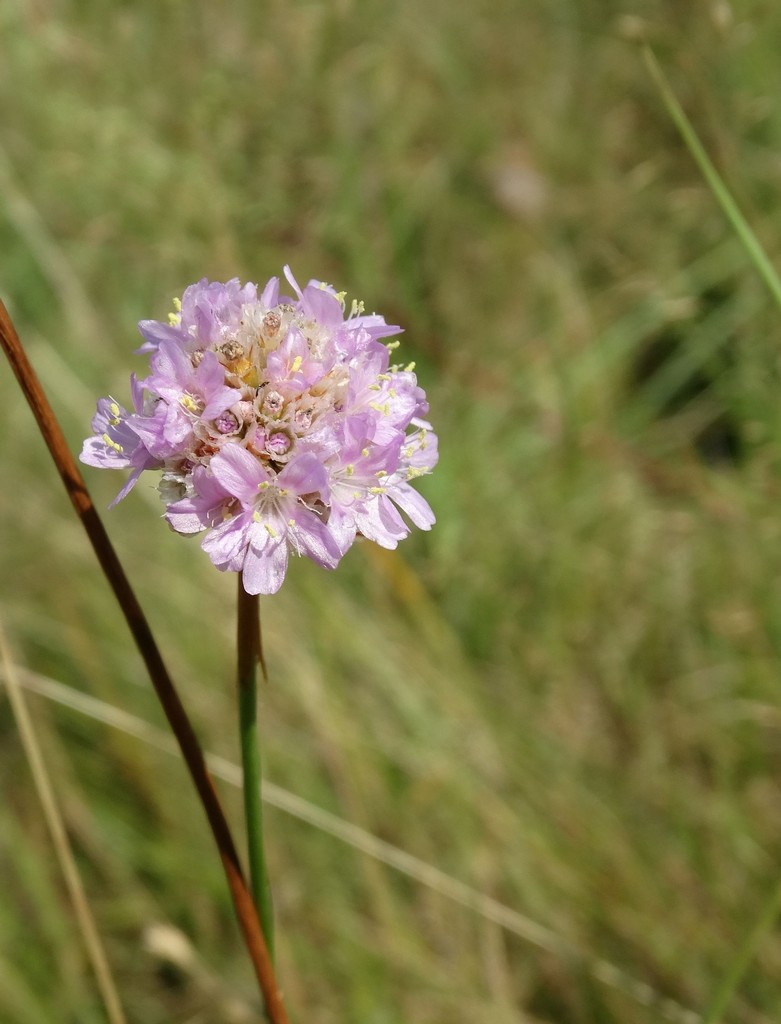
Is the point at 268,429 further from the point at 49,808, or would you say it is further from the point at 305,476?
the point at 49,808

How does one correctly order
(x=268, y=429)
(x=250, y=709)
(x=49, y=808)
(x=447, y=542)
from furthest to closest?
(x=447, y=542), (x=49, y=808), (x=268, y=429), (x=250, y=709)

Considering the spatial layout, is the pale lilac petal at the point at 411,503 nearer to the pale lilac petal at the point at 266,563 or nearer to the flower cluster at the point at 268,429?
the flower cluster at the point at 268,429

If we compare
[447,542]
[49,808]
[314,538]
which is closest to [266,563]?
[314,538]

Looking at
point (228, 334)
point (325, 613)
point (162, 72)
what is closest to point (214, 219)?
point (162, 72)

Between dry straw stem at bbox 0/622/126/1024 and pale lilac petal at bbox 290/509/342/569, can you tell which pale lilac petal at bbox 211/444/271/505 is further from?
dry straw stem at bbox 0/622/126/1024

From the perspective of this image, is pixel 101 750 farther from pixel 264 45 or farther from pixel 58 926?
pixel 264 45

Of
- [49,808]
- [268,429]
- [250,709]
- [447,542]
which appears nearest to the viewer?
[250,709]
